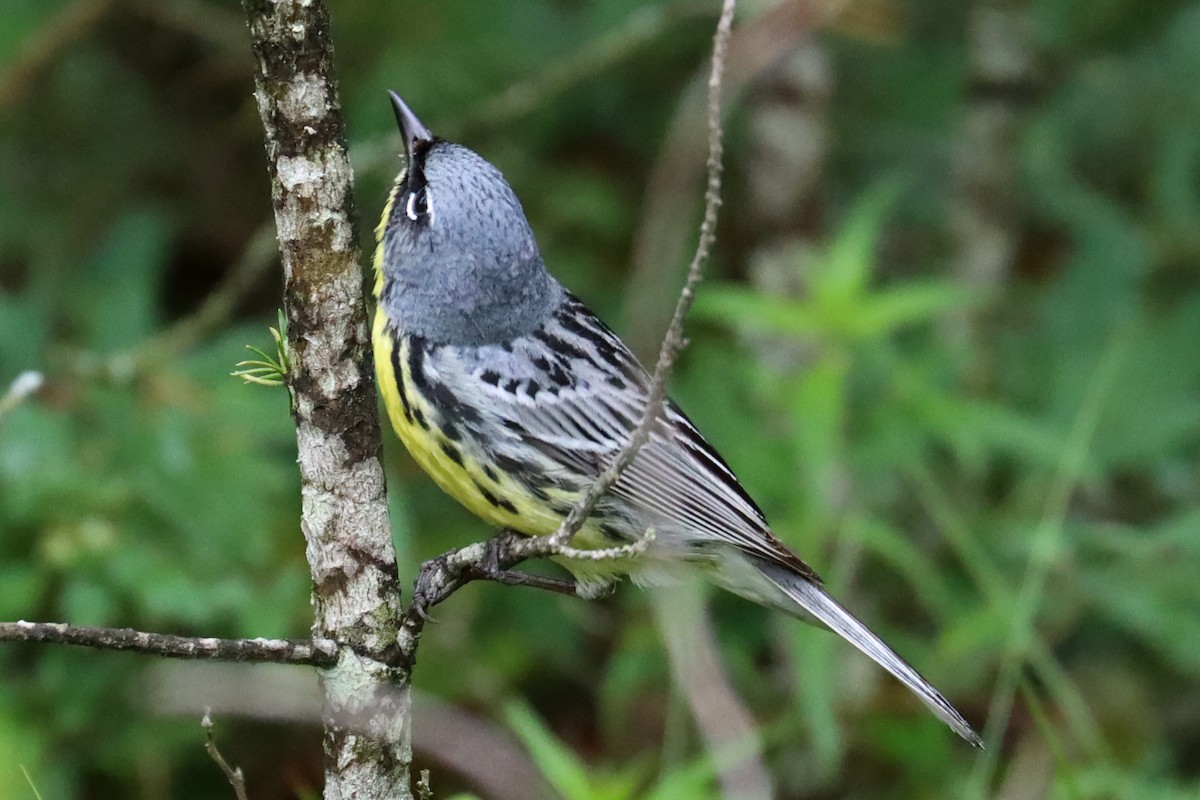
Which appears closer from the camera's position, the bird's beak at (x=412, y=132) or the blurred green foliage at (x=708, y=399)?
the bird's beak at (x=412, y=132)

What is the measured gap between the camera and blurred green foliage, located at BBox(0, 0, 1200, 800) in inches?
177

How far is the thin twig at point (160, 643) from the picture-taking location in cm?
207

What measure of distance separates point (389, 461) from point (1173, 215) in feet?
12.4

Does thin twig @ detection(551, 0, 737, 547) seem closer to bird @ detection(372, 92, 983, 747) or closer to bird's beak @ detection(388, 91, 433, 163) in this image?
bird @ detection(372, 92, 983, 747)

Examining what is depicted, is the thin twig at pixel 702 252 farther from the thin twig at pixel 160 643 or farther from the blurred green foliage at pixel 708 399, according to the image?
the blurred green foliage at pixel 708 399

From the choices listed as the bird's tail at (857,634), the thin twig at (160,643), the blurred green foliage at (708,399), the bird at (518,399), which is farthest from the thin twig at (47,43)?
the thin twig at (160,643)

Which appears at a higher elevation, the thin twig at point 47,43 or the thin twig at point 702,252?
the thin twig at point 47,43

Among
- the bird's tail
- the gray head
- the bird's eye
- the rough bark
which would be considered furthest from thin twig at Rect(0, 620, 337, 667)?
the bird's tail

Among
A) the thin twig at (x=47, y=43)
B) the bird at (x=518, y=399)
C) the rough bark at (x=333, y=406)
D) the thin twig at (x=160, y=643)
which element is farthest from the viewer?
the thin twig at (x=47, y=43)

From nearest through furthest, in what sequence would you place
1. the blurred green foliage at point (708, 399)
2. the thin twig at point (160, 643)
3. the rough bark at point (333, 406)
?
the thin twig at point (160, 643), the rough bark at point (333, 406), the blurred green foliage at point (708, 399)

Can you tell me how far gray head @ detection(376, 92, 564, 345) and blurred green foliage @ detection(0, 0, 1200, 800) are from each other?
3.28ft

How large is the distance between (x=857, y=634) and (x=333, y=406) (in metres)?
1.74

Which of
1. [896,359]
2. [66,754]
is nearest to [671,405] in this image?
[896,359]

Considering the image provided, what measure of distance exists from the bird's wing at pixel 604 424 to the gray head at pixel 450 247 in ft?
0.35
